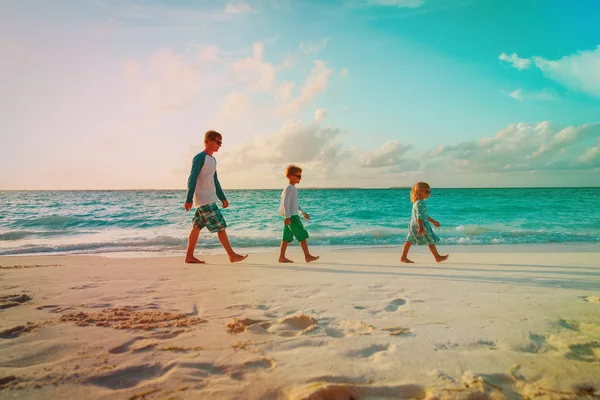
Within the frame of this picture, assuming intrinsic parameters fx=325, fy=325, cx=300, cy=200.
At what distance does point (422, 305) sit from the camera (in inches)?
123

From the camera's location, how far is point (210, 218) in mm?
5719

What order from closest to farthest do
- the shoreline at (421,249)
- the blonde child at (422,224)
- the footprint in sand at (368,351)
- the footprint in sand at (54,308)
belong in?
the footprint in sand at (368,351)
the footprint in sand at (54,308)
the blonde child at (422,224)
the shoreline at (421,249)

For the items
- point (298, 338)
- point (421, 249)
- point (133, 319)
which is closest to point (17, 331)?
point (133, 319)

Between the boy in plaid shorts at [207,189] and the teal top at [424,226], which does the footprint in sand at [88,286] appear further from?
the teal top at [424,226]

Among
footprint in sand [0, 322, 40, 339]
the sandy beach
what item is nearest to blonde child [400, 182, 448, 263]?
the sandy beach

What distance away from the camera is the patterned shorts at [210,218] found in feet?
18.8

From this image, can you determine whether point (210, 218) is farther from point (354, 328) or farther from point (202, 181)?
point (354, 328)

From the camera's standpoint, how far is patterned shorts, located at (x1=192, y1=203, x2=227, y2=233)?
5719mm

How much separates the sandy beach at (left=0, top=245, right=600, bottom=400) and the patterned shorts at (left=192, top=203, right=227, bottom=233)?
1555 millimetres

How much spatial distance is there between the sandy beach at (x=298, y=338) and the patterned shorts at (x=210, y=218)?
156 centimetres

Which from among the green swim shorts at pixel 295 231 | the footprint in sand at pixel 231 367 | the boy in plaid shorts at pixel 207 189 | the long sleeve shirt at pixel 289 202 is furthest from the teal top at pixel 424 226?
the footprint in sand at pixel 231 367

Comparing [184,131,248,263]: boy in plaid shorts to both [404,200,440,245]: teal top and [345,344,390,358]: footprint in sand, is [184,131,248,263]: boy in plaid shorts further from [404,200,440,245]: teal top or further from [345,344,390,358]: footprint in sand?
[345,344,390,358]: footprint in sand

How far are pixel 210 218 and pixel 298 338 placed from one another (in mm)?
3849

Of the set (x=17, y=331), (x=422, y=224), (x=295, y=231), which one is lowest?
(x=17, y=331)
